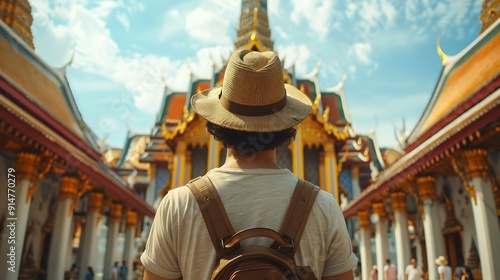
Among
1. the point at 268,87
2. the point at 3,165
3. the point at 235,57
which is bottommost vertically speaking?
the point at 268,87

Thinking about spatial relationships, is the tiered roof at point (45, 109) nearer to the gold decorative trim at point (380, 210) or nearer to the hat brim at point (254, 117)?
the hat brim at point (254, 117)

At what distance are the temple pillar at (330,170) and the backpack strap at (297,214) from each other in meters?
12.5

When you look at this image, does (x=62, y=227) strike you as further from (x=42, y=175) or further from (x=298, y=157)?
(x=298, y=157)

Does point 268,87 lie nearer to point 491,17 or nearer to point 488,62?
point 488,62

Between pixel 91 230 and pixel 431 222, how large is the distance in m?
8.01

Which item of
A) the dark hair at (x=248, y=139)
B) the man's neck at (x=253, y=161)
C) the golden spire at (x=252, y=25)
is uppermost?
the golden spire at (x=252, y=25)

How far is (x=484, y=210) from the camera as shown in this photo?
6.55 metres

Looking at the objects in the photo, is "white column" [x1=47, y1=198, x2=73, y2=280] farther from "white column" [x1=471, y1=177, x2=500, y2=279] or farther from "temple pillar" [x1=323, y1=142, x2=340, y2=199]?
"temple pillar" [x1=323, y1=142, x2=340, y2=199]

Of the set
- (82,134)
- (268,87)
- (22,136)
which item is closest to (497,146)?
(268,87)

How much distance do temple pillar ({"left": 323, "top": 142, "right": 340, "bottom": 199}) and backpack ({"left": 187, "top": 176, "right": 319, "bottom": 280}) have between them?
12490 millimetres

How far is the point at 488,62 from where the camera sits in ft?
30.4

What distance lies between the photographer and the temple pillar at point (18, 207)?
673 cm

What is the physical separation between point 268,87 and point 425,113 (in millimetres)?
12585

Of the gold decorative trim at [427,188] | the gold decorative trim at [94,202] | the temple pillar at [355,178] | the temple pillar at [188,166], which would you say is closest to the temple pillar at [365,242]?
the temple pillar at [355,178]
